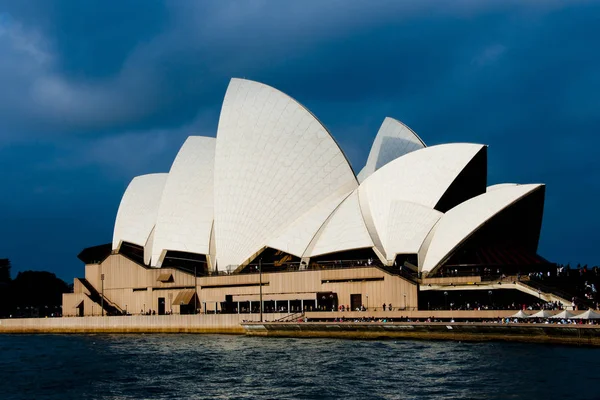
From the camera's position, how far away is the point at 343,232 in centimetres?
5553

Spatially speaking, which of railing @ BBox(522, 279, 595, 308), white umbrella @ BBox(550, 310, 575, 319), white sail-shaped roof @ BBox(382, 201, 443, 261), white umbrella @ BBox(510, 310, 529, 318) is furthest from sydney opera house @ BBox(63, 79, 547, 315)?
white umbrella @ BBox(550, 310, 575, 319)

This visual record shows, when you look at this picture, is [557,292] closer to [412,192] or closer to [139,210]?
[412,192]

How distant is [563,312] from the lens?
3928cm

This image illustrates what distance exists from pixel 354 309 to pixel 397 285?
4143mm

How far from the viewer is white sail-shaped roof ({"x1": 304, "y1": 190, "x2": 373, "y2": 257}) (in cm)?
5431

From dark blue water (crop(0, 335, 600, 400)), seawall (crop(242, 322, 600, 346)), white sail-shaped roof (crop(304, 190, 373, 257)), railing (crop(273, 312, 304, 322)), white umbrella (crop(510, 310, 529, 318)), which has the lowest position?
dark blue water (crop(0, 335, 600, 400))

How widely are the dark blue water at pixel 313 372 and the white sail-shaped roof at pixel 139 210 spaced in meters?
28.3

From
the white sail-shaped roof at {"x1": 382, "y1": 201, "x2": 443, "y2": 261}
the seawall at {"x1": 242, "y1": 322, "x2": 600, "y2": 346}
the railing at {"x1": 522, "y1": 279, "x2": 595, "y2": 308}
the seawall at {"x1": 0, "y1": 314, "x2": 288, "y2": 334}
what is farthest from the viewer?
the seawall at {"x1": 0, "y1": 314, "x2": 288, "y2": 334}

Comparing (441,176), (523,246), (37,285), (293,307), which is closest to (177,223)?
(293,307)

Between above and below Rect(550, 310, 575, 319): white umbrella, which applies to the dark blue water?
below

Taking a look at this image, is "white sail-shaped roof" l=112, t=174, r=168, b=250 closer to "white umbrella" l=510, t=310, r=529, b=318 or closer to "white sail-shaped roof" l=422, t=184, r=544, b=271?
"white sail-shaped roof" l=422, t=184, r=544, b=271

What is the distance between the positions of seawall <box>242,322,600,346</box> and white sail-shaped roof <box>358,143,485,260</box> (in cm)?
782

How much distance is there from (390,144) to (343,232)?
45.0 ft

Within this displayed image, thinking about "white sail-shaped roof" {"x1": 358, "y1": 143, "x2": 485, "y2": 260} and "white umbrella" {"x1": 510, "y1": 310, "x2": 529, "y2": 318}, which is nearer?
"white umbrella" {"x1": 510, "y1": 310, "x2": 529, "y2": 318}
